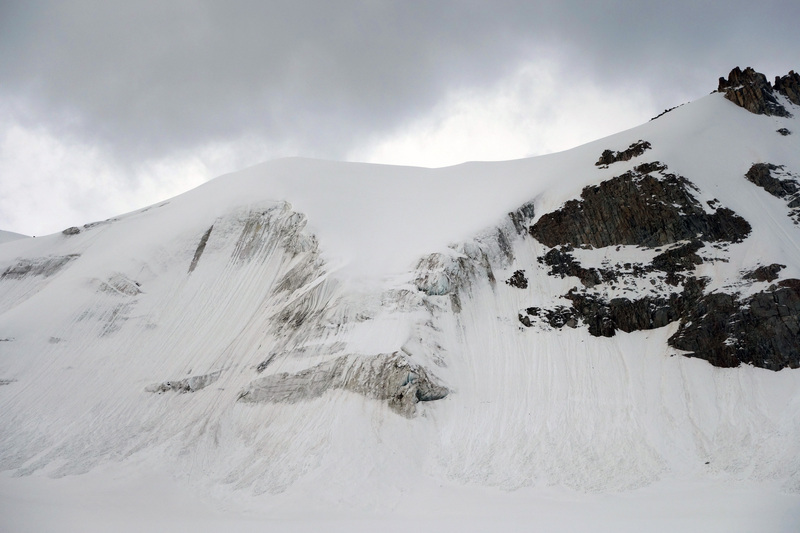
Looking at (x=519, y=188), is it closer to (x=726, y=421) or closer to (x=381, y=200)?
(x=381, y=200)

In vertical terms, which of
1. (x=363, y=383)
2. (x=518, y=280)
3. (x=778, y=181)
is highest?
(x=778, y=181)

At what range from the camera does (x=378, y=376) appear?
3991 centimetres

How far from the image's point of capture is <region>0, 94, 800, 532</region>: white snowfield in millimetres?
31812

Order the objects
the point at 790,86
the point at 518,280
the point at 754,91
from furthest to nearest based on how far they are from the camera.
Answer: the point at 790,86 → the point at 754,91 → the point at 518,280

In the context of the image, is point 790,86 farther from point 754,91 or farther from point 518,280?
point 518,280

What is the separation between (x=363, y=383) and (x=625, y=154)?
119 ft

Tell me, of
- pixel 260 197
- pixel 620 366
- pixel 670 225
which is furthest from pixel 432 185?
pixel 620 366

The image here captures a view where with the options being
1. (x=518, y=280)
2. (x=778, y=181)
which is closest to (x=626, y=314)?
(x=518, y=280)

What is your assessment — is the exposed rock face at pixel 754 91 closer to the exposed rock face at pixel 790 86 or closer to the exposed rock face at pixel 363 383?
the exposed rock face at pixel 790 86

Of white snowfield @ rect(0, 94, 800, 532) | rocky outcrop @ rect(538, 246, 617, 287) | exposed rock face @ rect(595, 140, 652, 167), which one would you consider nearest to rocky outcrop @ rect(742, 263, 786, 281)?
white snowfield @ rect(0, 94, 800, 532)

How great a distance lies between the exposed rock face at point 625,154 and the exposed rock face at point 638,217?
2.71 meters

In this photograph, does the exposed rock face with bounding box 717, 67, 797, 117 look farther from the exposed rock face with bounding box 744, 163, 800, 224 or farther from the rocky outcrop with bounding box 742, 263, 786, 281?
the rocky outcrop with bounding box 742, 263, 786, 281

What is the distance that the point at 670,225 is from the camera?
49844 mm

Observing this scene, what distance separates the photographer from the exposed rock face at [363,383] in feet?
128
